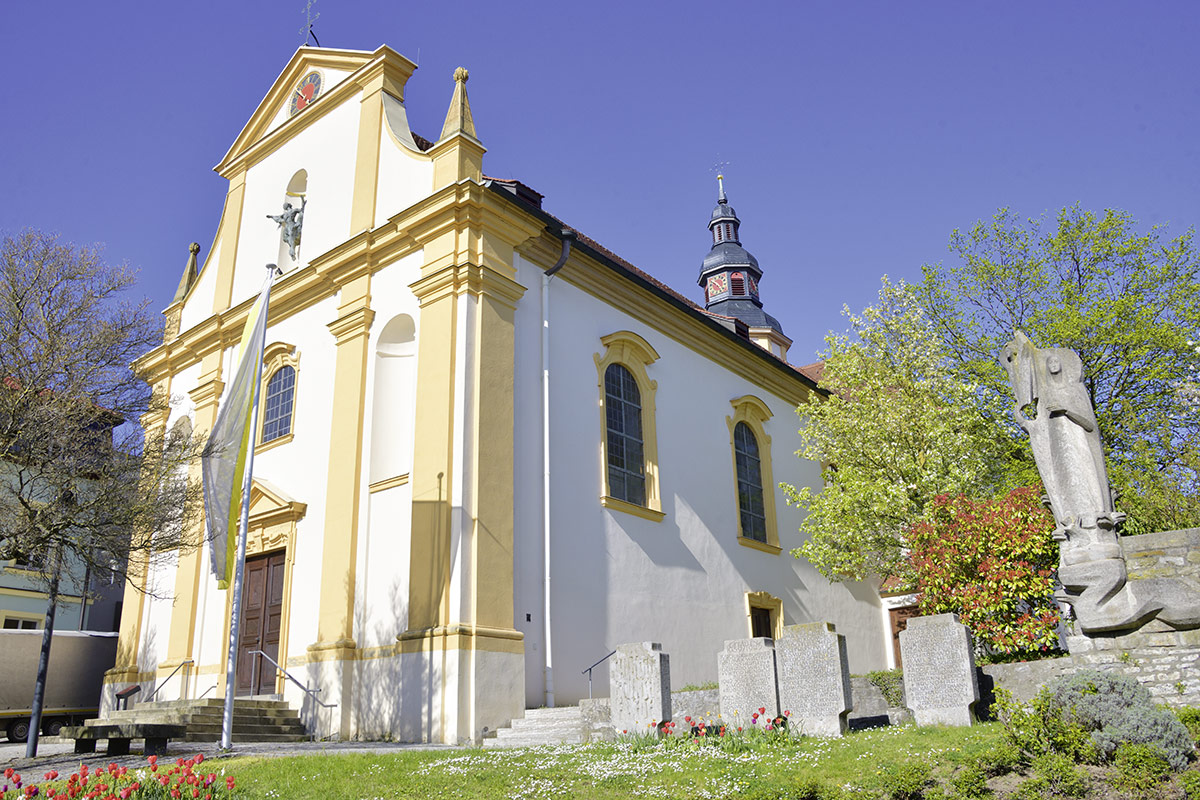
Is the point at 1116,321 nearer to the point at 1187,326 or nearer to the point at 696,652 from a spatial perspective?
the point at 1187,326

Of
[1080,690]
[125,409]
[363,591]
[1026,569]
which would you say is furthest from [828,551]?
[125,409]

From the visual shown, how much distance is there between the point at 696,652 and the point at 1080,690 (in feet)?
34.1

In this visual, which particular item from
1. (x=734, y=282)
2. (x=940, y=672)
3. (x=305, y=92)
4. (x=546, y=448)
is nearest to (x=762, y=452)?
(x=546, y=448)

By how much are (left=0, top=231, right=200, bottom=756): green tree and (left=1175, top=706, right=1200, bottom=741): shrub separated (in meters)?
12.5

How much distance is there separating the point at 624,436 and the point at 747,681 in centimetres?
747

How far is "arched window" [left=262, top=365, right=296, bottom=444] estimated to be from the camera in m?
17.9

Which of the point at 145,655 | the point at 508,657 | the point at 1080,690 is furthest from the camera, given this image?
the point at 145,655

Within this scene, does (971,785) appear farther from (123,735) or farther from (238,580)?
(238,580)

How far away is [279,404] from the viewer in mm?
18156

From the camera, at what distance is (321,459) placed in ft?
53.8

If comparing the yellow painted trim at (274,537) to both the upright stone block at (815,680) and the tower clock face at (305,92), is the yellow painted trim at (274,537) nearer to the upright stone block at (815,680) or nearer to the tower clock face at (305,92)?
the tower clock face at (305,92)

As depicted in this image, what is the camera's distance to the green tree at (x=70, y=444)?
1221 centimetres

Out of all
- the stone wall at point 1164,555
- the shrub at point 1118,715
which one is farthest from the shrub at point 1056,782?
the stone wall at point 1164,555

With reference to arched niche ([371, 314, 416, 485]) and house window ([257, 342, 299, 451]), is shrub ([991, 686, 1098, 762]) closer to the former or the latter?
arched niche ([371, 314, 416, 485])
